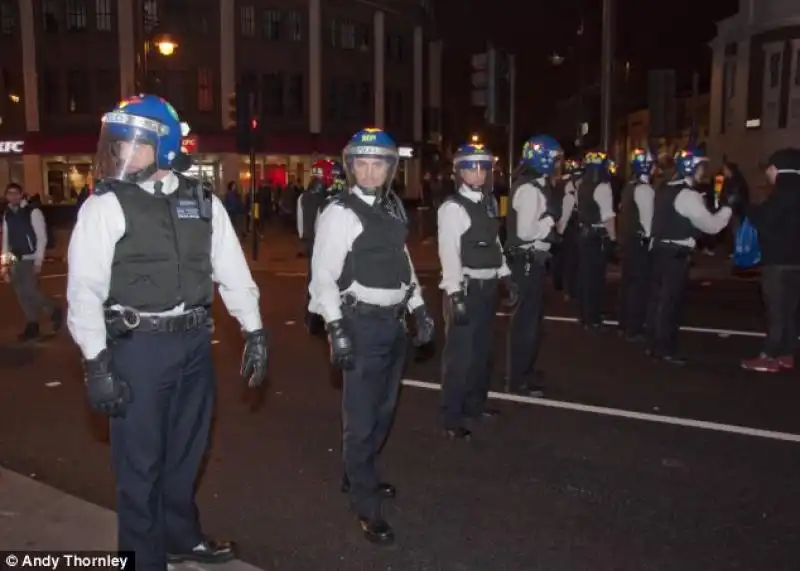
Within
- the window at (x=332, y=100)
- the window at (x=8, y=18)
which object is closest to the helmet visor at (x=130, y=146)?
the window at (x=8, y=18)

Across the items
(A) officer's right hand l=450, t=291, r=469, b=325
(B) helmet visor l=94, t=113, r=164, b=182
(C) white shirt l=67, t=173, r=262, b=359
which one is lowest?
(A) officer's right hand l=450, t=291, r=469, b=325

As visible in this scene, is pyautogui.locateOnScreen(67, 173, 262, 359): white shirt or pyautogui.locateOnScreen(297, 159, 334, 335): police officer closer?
pyautogui.locateOnScreen(67, 173, 262, 359): white shirt

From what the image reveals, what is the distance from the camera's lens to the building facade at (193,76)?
40.8 metres

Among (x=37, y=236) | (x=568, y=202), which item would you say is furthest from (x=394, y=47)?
(x=37, y=236)

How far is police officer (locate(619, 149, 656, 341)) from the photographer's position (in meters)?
10.4

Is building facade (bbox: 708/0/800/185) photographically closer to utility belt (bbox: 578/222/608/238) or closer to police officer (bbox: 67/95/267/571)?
utility belt (bbox: 578/222/608/238)

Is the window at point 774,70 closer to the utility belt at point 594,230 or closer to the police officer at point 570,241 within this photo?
the police officer at point 570,241

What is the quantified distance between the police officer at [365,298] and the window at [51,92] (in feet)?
131

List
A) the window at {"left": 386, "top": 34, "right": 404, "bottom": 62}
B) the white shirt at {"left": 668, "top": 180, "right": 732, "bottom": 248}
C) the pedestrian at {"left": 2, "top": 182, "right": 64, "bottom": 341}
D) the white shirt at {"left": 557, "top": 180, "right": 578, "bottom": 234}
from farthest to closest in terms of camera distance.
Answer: the window at {"left": 386, "top": 34, "right": 404, "bottom": 62} < the white shirt at {"left": 557, "top": 180, "right": 578, "bottom": 234} < the pedestrian at {"left": 2, "top": 182, "right": 64, "bottom": 341} < the white shirt at {"left": 668, "top": 180, "right": 732, "bottom": 248}

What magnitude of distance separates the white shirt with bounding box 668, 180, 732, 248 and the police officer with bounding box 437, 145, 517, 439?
2897 millimetres

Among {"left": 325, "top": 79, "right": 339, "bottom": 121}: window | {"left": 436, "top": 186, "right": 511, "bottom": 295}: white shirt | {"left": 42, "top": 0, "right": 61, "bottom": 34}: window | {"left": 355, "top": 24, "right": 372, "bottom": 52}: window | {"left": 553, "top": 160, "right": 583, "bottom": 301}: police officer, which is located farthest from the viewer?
{"left": 355, "top": 24, "right": 372, "bottom": 52}: window

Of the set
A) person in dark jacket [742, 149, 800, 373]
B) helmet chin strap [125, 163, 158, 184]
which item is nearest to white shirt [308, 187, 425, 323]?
helmet chin strap [125, 163, 158, 184]

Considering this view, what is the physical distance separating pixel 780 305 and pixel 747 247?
2.49ft

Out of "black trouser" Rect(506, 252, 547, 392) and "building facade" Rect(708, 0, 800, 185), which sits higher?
"building facade" Rect(708, 0, 800, 185)
